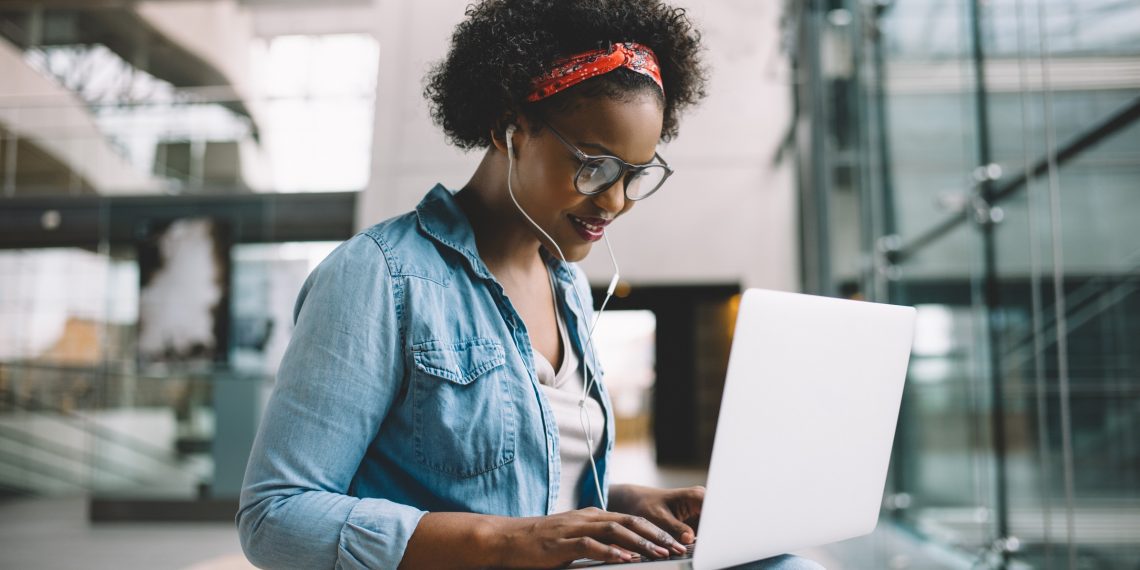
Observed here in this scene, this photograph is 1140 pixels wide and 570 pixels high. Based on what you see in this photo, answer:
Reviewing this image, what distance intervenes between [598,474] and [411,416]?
13.9 inches

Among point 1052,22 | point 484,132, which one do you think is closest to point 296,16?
point 1052,22

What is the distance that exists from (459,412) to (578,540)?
0.24 metres

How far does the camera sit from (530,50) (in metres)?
1.05

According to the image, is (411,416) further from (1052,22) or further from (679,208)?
(679,208)

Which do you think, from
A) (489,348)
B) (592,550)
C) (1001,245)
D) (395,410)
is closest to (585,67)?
(489,348)

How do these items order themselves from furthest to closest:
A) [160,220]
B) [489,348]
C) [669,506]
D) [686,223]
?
[160,220], [686,223], [669,506], [489,348]

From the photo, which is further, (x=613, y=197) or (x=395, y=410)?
(x=613, y=197)

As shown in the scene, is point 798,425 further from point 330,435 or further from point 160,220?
point 160,220

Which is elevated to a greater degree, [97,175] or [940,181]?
[97,175]

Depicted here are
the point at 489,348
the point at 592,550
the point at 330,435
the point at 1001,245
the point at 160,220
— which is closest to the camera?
the point at 592,550

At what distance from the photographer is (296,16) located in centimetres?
594

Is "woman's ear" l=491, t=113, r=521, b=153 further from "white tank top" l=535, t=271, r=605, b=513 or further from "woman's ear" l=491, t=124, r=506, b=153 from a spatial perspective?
"white tank top" l=535, t=271, r=605, b=513

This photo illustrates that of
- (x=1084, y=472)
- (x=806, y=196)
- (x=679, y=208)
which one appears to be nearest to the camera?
(x=1084, y=472)

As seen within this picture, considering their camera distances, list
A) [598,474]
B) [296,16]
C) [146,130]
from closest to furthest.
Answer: [598,474], [296,16], [146,130]
